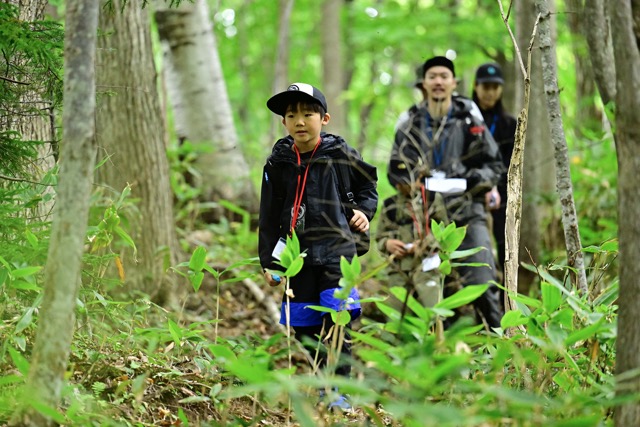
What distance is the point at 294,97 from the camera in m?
4.49

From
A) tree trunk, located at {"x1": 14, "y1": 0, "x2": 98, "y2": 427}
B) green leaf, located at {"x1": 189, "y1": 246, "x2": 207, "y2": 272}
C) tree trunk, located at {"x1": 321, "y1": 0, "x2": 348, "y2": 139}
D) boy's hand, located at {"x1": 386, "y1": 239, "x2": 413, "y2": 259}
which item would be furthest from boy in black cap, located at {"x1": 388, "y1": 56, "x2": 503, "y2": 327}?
tree trunk, located at {"x1": 321, "y1": 0, "x2": 348, "y2": 139}

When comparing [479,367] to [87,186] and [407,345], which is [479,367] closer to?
[407,345]

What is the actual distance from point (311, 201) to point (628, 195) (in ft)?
6.82

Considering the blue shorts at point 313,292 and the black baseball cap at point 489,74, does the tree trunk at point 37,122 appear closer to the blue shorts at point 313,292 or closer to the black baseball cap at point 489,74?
the blue shorts at point 313,292

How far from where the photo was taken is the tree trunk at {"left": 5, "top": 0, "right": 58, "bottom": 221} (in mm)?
4055

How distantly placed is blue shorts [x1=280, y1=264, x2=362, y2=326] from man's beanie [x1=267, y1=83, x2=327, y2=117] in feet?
3.19

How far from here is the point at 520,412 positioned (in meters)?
2.57

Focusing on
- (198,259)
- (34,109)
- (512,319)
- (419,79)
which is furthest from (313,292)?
(419,79)

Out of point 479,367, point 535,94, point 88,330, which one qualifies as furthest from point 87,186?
point 535,94

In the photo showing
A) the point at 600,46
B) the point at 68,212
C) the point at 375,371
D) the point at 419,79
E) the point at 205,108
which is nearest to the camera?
the point at 68,212

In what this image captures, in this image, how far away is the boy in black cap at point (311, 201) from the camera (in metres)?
4.47

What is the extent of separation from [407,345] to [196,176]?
6.26 m

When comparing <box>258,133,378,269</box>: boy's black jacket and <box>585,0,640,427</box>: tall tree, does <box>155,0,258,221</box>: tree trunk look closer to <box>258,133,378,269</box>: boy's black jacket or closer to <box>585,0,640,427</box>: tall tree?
<box>258,133,378,269</box>: boy's black jacket

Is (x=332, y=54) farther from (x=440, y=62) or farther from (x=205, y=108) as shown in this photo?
(x=440, y=62)
